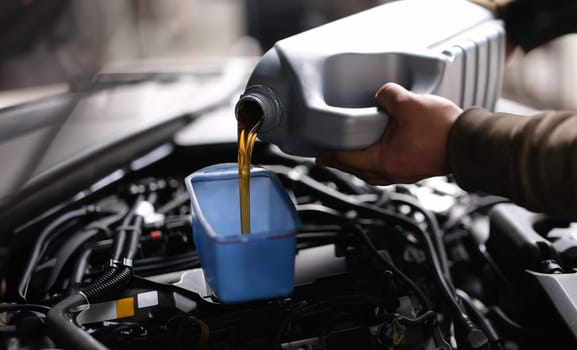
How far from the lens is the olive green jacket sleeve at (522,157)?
26.6 inches

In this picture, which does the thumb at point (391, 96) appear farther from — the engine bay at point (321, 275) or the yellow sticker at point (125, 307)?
the yellow sticker at point (125, 307)

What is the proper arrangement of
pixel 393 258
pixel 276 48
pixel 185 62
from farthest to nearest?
pixel 185 62 → pixel 393 258 → pixel 276 48

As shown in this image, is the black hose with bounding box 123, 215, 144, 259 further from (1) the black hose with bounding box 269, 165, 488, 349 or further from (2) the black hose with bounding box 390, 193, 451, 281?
(2) the black hose with bounding box 390, 193, 451, 281

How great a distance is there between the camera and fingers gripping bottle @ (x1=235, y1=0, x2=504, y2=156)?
0.78m

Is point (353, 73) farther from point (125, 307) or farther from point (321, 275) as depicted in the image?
point (125, 307)

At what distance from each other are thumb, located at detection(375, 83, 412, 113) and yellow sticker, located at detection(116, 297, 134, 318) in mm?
439

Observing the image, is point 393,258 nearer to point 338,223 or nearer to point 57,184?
point 338,223

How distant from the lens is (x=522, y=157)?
0.69 metres

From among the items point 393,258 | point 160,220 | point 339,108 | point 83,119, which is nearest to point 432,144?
point 339,108

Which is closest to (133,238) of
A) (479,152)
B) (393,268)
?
(393,268)

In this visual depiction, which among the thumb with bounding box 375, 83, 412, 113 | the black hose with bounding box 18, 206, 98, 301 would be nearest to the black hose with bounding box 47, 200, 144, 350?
the black hose with bounding box 18, 206, 98, 301

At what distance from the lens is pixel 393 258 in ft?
3.12

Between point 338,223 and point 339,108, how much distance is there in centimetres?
28

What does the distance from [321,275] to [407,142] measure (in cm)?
23
